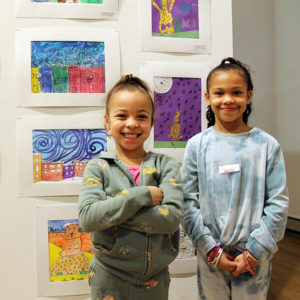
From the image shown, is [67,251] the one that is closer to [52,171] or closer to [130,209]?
[52,171]

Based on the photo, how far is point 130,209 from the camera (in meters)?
0.94

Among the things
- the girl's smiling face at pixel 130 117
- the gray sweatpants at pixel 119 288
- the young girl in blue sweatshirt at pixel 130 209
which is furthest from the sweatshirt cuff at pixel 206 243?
the girl's smiling face at pixel 130 117

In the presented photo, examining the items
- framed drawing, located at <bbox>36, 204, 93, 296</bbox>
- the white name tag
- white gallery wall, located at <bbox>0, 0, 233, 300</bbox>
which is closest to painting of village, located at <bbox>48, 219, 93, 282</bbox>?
framed drawing, located at <bbox>36, 204, 93, 296</bbox>

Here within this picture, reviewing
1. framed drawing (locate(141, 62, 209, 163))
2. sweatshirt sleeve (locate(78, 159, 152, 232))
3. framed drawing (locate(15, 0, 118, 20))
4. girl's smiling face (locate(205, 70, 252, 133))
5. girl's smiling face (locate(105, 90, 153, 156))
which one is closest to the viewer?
sweatshirt sleeve (locate(78, 159, 152, 232))

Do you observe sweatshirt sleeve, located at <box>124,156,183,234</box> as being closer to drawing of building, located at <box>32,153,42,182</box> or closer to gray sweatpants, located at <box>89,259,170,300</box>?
gray sweatpants, located at <box>89,259,170,300</box>

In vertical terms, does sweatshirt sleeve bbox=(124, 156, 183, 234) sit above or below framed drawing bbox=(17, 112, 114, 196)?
below

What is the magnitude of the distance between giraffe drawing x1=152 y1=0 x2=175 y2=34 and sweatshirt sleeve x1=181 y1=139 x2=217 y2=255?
0.70 metres

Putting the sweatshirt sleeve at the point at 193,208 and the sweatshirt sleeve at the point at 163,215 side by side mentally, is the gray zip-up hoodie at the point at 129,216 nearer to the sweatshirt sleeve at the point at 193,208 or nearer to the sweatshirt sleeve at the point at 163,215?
the sweatshirt sleeve at the point at 163,215

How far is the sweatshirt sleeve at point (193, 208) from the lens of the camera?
1163 mm

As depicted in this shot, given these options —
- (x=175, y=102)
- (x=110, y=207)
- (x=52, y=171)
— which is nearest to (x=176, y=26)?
(x=175, y=102)

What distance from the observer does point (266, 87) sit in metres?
3.38

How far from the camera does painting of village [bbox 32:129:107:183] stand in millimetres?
1534

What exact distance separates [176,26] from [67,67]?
63 cm

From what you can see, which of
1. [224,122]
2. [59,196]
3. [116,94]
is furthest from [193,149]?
[59,196]
